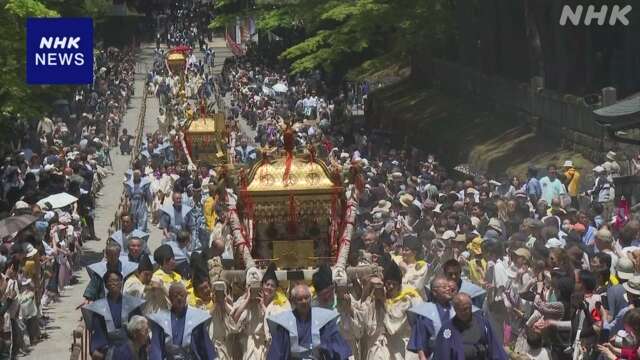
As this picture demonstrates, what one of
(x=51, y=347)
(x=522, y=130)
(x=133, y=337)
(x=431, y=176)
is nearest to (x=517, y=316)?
(x=133, y=337)

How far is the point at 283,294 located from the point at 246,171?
4263 millimetres

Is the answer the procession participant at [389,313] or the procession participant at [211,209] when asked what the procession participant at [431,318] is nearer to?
the procession participant at [389,313]

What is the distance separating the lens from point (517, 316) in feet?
62.1

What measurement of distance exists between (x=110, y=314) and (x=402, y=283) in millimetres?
3156

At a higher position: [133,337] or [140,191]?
[133,337]

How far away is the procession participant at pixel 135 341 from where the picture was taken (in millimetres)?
14562

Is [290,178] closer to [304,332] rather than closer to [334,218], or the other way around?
[334,218]

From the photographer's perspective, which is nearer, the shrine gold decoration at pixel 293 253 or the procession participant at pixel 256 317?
the procession participant at pixel 256 317

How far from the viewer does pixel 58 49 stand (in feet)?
115

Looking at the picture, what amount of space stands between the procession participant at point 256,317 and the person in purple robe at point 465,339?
3025 millimetres

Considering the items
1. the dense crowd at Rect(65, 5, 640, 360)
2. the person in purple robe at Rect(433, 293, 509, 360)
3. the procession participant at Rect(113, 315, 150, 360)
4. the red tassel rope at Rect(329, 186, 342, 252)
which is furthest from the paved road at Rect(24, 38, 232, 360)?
the person in purple robe at Rect(433, 293, 509, 360)

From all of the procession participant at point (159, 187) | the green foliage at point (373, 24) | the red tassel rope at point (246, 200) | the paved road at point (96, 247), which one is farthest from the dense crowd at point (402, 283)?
the green foliage at point (373, 24)

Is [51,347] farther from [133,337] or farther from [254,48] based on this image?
[254,48]

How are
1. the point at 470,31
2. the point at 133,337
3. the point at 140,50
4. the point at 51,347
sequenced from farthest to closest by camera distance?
the point at 140,50
the point at 470,31
the point at 51,347
the point at 133,337
